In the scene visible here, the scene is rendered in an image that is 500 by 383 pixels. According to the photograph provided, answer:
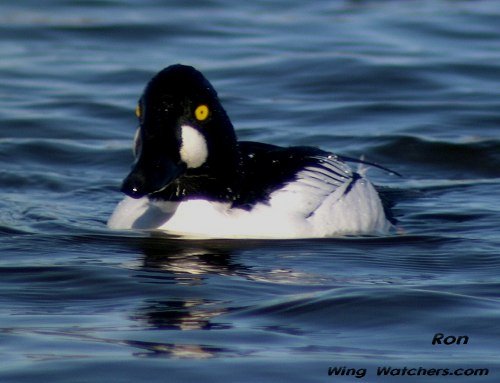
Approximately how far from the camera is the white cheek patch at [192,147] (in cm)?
873

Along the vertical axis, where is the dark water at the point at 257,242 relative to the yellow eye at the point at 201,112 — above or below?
below

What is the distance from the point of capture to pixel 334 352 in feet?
21.8

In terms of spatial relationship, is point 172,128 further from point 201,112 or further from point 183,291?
point 183,291

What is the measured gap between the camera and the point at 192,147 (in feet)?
28.9

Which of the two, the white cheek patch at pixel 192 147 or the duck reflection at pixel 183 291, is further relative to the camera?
the white cheek patch at pixel 192 147

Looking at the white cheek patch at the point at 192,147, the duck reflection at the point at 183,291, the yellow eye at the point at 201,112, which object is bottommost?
the duck reflection at the point at 183,291

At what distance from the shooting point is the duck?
28.1ft

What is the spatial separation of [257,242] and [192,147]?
2.52ft

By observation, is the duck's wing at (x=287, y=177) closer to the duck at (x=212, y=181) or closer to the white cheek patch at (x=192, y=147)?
the duck at (x=212, y=181)

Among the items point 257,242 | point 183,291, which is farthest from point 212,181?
point 183,291

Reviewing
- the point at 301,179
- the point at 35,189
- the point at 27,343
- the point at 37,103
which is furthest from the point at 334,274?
the point at 37,103

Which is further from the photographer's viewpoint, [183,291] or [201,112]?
[201,112]

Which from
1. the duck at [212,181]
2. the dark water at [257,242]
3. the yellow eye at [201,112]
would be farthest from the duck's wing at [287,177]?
the yellow eye at [201,112]

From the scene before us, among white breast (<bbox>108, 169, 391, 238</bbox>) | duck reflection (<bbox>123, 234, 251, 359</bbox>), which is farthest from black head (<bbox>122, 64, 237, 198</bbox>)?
duck reflection (<bbox>123, 234, 251, 359</bbox>)
